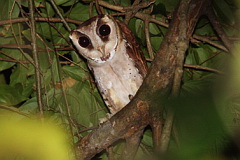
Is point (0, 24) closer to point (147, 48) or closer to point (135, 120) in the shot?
point (147, 48)

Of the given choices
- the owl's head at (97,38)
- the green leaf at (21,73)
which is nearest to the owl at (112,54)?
the owl's head at (97,38)

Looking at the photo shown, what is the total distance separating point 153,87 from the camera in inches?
70.4

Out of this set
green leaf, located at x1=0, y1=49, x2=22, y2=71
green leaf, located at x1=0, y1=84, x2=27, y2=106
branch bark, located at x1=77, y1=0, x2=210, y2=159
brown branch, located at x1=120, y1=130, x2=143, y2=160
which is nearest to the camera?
branch bark, located at x1=77, y1=0, x2=210, y2=159

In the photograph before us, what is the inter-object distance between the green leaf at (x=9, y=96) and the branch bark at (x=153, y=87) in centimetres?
72

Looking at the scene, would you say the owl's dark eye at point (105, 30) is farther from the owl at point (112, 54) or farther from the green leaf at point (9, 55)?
the green leaf at point (9, 55)

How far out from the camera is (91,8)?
2.90 metres

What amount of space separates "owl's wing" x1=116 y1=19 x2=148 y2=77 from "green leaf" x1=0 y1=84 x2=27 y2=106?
40.5 inches

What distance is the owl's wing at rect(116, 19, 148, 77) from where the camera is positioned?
2.64 meters

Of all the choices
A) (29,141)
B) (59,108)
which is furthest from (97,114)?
(29,141)

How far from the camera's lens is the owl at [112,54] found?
2.63 metres

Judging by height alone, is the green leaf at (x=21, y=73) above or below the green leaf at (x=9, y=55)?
below

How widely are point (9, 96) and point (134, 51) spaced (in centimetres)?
115

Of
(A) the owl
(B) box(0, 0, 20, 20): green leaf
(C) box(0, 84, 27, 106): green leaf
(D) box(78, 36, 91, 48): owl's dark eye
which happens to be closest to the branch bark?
(A) the owl

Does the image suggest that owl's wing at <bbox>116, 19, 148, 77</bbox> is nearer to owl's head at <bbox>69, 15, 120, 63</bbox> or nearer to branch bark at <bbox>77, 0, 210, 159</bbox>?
owl's head at <bbox>69, 15, 120, 63</bbox>
